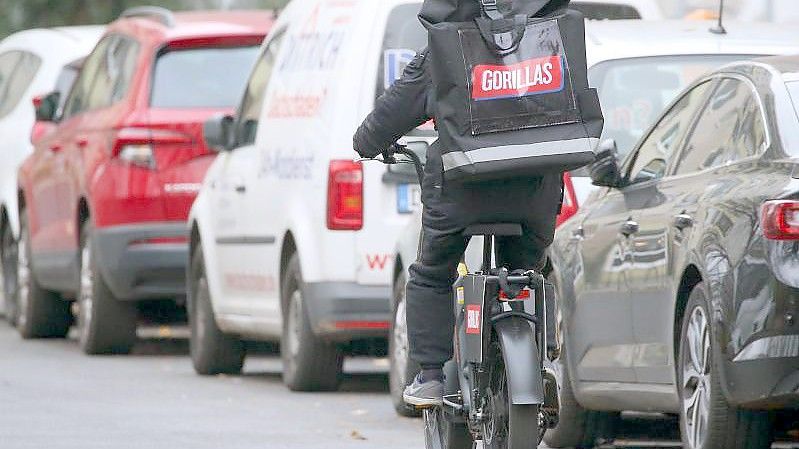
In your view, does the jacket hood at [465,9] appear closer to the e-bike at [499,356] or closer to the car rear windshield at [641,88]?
the e-bike at [499,356]

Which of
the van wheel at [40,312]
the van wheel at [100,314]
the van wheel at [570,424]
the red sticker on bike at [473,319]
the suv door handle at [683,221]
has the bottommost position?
the van wheel at [40,312]

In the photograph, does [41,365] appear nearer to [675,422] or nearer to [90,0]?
[675,422]

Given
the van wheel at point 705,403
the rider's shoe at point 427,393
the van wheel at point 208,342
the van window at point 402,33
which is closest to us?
the rider's shoe at point 427,393

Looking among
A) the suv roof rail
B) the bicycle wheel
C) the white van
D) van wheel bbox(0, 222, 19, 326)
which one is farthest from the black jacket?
van wheel bbox(0, 222, 19, 326)

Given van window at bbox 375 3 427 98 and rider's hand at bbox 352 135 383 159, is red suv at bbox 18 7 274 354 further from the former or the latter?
rider's hand at bbox 352 135 383 159

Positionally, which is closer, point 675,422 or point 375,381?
point 675,422

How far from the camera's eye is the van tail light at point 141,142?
552 inches

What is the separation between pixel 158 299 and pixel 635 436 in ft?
17.4

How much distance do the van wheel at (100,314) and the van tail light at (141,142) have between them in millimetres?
612

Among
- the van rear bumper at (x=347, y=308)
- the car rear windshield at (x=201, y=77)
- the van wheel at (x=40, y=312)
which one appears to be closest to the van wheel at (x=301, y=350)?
the van rear bumper at (x=347, y=308)

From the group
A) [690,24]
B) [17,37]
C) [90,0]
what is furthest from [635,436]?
A: [90,0]

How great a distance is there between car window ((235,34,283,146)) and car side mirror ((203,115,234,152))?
62mm

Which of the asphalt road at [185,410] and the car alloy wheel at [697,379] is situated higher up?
the car alloy wheel at [697,379]

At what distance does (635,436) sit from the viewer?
9.97 metres
